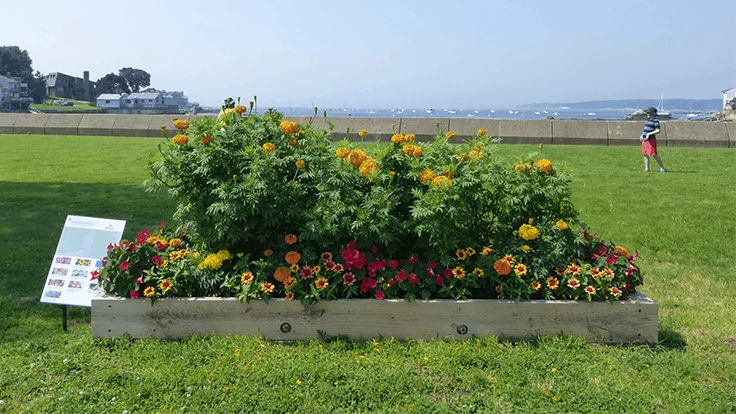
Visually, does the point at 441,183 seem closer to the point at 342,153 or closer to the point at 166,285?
the point at 342,153

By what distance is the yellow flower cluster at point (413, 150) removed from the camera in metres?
4.48

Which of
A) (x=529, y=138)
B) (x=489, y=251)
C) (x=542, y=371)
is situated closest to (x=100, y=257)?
(x=489, y=251)

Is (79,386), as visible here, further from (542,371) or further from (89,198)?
(89,198)

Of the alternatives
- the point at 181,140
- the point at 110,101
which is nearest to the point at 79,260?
the point at 181,140

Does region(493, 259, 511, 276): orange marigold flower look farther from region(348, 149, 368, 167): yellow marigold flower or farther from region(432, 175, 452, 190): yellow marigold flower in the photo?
region(348, 149, 368, 167): yellow marigold flower

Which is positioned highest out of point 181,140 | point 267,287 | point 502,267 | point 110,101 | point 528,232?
point 110,101

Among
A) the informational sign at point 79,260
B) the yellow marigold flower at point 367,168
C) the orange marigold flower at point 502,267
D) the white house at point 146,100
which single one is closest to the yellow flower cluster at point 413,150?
the yellow marigold flower at point 367,168

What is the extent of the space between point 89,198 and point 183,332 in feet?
20.5

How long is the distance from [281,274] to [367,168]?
3.09 ft

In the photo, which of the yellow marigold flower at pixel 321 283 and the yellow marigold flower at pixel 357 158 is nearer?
the yellow marigold flower at pixel 321 283

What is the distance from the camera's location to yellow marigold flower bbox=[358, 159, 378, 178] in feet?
14.6

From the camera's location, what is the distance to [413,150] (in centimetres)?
453

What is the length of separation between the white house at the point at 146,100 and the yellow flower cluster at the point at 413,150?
10380cm

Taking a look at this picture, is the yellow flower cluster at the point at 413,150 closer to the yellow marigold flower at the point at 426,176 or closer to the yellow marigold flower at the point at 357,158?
the yellow marigold flower at the point at 426,176
